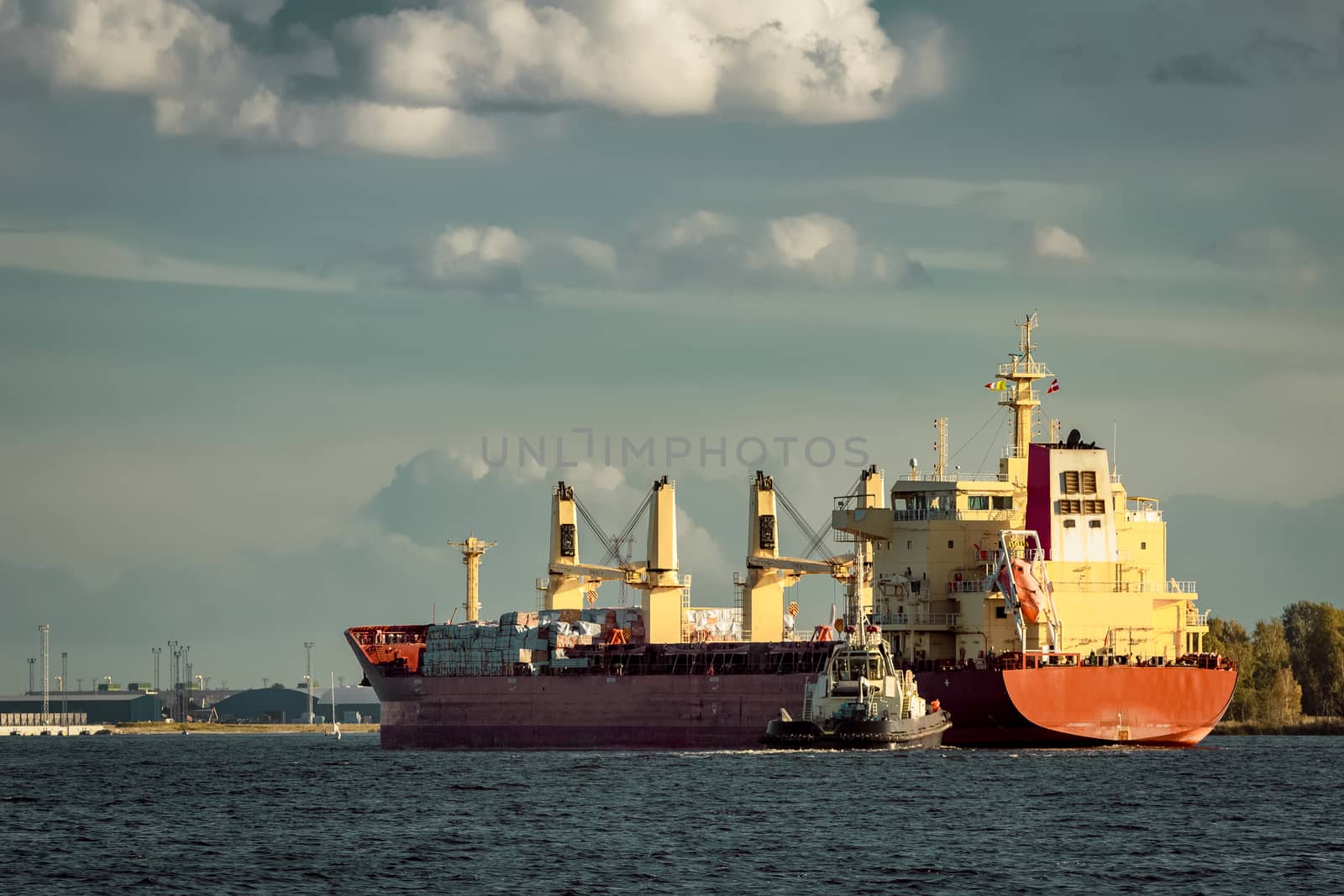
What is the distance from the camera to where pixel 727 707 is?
86562 mm

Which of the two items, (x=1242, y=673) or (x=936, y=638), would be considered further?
(x=1242, y=673)

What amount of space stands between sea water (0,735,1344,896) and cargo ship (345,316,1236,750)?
2.62 meters

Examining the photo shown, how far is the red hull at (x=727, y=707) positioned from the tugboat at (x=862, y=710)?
12.3 feet

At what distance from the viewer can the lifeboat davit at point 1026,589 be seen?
255 feet

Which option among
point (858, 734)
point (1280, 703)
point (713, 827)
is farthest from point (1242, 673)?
point (713, 827)

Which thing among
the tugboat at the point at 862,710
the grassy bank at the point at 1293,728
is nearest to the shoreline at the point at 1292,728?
the grassy bank at the point at 1293,728

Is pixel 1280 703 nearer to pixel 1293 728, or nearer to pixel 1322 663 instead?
pixel 1293 728

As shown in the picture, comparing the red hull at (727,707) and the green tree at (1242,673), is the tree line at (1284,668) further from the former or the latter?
the red hull at (727,707)

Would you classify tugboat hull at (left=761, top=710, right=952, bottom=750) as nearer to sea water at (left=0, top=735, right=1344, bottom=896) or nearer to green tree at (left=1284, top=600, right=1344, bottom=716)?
sea water at (left=0, top=735, right=1344, bottom=896)

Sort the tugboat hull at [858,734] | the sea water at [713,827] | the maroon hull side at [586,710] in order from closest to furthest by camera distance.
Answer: the sea water at [713,827] → the tugboat hull at [858,734] → the maroon hull side at [586,710]

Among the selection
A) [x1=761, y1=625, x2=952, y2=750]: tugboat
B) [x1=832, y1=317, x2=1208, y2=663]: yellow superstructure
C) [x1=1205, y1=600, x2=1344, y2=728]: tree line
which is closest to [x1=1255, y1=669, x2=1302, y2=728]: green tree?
[x1=1205, y1=600, x2=1344, y2=728]: tree line

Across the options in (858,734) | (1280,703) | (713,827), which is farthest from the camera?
(1280,703)

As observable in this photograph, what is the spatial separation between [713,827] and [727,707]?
105 feet

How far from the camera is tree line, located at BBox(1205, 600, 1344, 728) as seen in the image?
4601 inches
